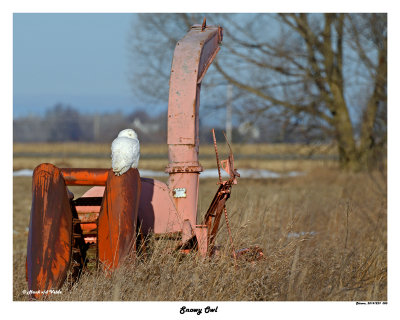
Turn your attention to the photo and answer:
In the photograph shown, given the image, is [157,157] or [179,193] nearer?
[179,193]

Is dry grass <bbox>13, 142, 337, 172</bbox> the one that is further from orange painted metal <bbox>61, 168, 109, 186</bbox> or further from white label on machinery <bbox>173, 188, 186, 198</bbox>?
orange painted metal <bbox>61, 168, 109, 186</bbox>

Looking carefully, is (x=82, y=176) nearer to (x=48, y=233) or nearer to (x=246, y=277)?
(x=48, y=233)

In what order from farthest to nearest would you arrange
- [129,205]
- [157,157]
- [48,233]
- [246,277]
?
[157,157]
[246,277]
[129,205]
[48,233]

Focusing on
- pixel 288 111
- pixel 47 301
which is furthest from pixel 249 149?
pixel 47 301

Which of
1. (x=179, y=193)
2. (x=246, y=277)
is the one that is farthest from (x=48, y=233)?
(x=246, y=277)

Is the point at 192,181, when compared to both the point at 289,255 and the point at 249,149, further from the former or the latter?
the point at 249,149

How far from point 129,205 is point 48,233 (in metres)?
0.66

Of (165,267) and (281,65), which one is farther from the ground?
(281,65)

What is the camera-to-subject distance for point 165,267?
215 inches

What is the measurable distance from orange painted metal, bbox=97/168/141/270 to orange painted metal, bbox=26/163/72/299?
27cm

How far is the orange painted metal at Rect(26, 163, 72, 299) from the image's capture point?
16.7 feet

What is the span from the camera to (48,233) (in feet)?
16.9

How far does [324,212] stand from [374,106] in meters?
6.61

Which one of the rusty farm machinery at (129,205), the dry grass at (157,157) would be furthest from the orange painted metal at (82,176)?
→ the dry grass at (157,157)
